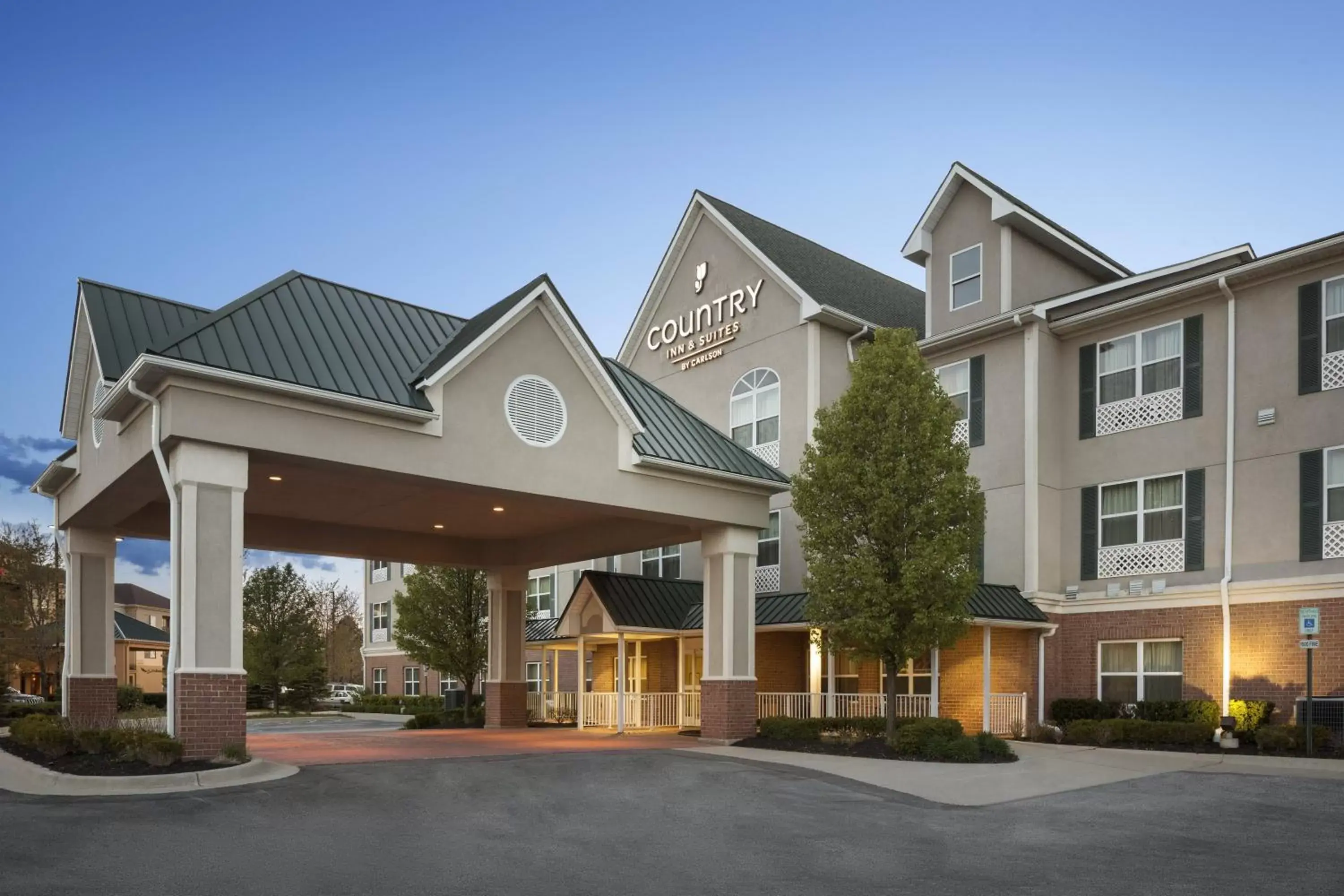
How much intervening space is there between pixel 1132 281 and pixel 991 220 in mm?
3703

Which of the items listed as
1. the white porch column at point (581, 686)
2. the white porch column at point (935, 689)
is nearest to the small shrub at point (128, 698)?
the white porch column at point (581, 686)

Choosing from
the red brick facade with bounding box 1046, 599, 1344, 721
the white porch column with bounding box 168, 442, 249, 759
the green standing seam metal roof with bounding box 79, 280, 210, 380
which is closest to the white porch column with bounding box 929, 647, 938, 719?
the red brick facade with bounding box 1046, 599, 1344, 721

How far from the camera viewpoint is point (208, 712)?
52.6 feet

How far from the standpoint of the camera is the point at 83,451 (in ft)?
74.8

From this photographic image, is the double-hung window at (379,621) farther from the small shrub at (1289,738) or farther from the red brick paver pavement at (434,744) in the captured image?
the small shrub at (1289,738)

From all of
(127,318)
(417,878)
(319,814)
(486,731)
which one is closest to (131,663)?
(486,731)

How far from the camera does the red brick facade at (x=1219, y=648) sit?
2156 cm

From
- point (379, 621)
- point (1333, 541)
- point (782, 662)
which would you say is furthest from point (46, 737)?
point (379, 621)

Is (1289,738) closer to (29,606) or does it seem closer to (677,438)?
(677,438)

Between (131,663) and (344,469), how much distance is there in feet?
175

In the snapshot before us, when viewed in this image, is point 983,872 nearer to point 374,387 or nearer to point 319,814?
point 319,814

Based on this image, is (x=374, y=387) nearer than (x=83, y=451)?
Yes

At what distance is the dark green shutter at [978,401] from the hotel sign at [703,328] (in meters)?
6.63

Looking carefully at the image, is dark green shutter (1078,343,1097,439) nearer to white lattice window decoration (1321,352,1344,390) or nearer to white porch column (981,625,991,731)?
white lattice window decoration (1321,352,1344,390)
